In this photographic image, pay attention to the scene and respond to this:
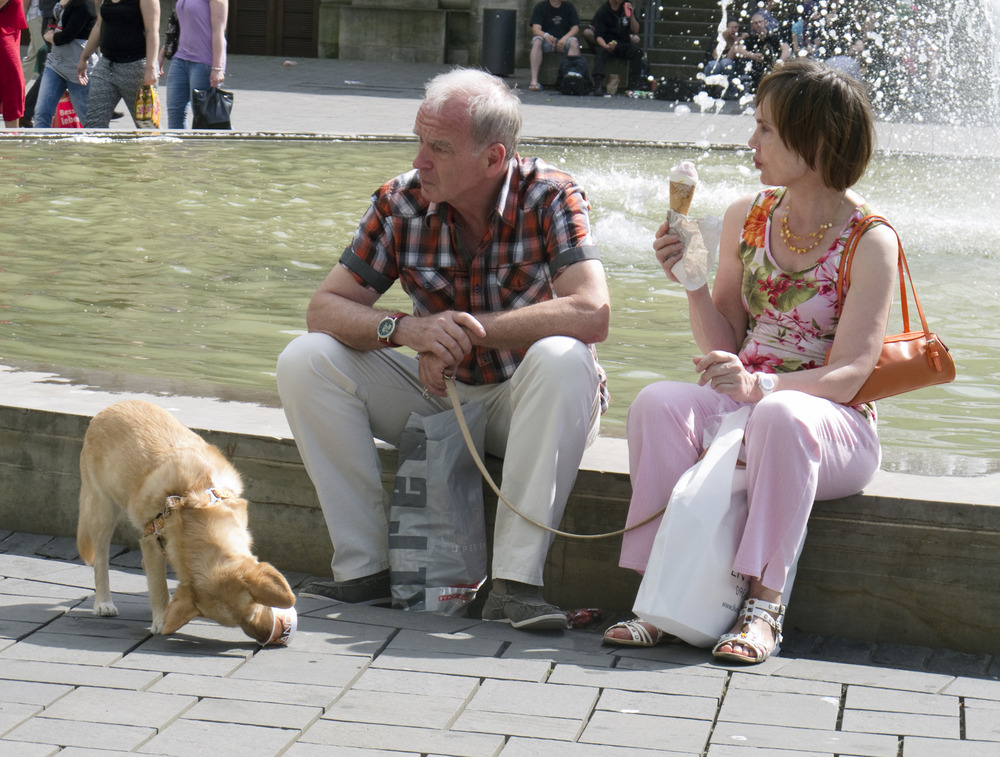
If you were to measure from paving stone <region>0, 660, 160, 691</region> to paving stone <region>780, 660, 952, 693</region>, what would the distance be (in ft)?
4.74

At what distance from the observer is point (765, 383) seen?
11.3ft

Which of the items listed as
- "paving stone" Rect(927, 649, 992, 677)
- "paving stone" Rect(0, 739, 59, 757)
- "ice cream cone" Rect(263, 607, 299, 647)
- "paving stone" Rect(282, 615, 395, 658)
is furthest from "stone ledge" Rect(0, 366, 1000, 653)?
"paving stone" Rect(0, 739, 59, 757)

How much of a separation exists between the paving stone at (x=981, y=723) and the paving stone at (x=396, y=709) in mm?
1055

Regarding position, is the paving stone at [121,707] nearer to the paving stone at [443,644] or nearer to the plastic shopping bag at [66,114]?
the paving stone at [443,644]

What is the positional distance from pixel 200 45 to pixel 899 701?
10229 millimetres

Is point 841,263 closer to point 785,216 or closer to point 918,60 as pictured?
point 785,216

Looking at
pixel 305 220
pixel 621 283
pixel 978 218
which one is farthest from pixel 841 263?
pixel 978 218

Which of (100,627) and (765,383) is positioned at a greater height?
(765,383)

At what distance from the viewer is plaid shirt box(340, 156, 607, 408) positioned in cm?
378

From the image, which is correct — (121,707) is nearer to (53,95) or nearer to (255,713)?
(255,713)

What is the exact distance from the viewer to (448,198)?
377 cm

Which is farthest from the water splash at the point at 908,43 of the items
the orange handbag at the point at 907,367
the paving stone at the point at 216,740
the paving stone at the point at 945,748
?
the paving stone at the point at 216,740

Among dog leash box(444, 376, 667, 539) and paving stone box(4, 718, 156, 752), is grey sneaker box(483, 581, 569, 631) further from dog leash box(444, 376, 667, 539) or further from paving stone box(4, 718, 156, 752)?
paving stone box(4, 718, 156, 752)

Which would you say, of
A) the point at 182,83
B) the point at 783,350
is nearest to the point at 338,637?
the point at 783,350
